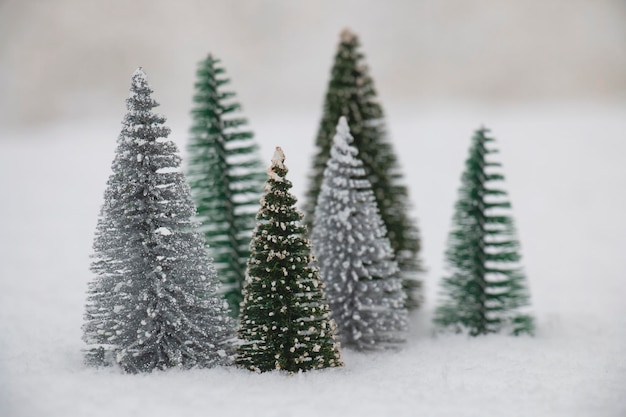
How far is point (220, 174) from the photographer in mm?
18938

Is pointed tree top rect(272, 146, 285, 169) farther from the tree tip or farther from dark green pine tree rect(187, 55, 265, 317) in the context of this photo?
Answer: dark green pine tree rect(187, 55, 265, 317)

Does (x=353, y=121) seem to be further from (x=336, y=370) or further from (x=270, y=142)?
(x=270, y=142)

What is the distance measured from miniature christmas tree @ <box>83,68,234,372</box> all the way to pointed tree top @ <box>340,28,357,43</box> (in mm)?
7730

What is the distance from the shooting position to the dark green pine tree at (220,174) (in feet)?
61.8

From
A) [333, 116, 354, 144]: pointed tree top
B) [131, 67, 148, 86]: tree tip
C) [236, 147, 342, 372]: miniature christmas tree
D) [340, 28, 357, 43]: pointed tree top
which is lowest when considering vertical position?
[236, 147, 342, 372]: miniature christmas tree

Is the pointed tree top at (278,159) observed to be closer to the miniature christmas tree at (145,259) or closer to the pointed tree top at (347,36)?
the miniature christmas tree at (145,259)

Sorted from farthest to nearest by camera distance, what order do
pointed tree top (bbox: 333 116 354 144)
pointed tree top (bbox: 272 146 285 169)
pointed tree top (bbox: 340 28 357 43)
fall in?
pointed tree top (bbox: 340 28 357 43), pointed tree top (bbox: 333 116 354 144), pointed tree top (bbox: 272 146 285 169)

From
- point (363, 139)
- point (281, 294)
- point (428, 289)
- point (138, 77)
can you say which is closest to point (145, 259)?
point (281, 294)

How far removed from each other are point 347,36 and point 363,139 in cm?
314

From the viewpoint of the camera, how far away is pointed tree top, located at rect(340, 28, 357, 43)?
66.8 feet

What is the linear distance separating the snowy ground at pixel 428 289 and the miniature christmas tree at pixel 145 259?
0.70m

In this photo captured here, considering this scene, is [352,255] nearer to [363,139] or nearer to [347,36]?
[363,139]

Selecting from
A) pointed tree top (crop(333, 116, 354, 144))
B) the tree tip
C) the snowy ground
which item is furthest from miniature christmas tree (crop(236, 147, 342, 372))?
the tree tip

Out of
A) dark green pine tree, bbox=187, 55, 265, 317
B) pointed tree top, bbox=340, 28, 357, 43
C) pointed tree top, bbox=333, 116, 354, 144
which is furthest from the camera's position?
pointed tree top, bbox=340, 28, 357, 43
